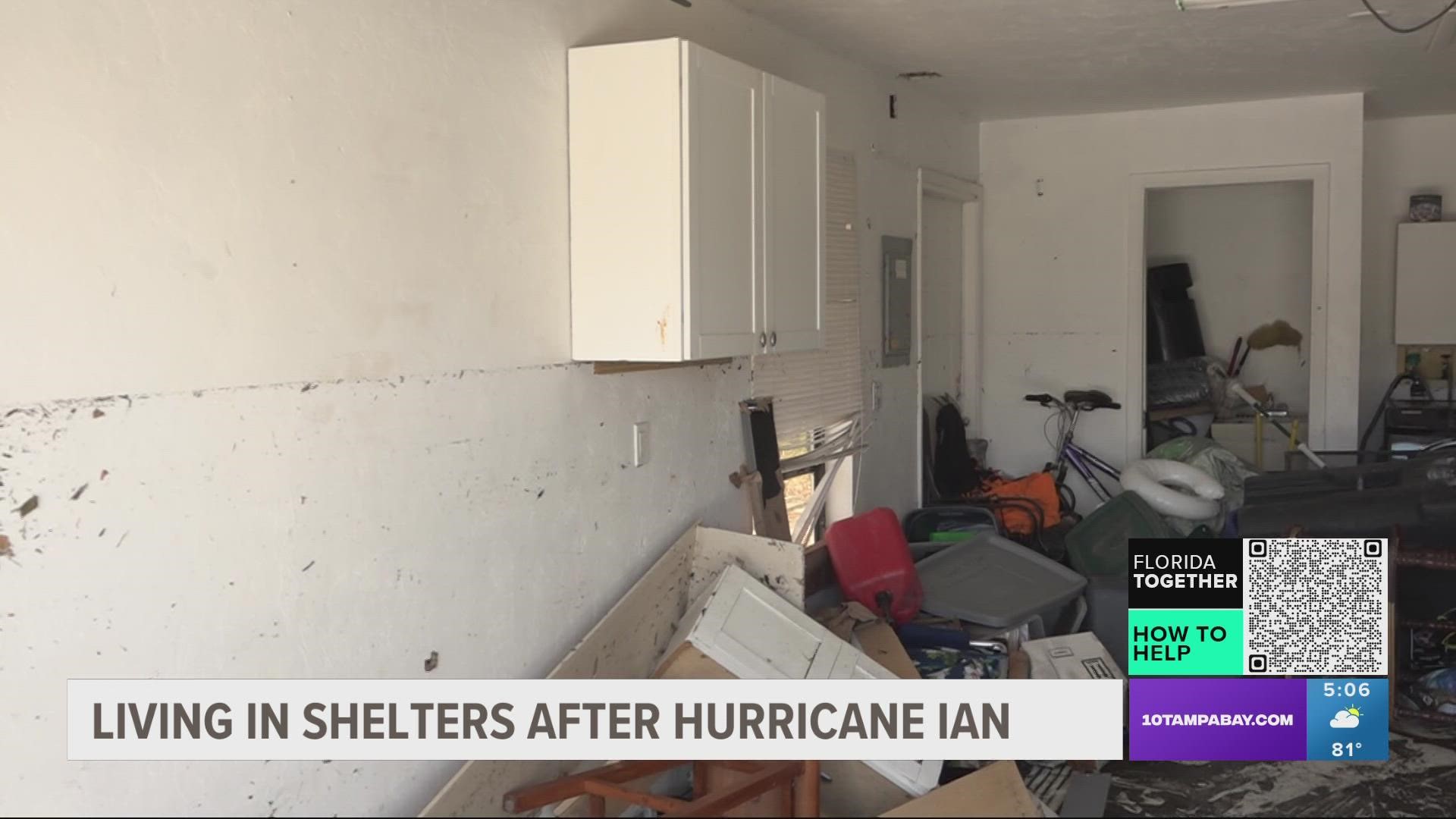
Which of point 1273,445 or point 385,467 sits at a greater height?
point 385,467

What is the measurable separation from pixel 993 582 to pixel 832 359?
107 centimetres

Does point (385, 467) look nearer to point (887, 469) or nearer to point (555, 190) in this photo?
point (555, 190)

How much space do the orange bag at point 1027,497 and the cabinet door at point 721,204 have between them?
110 inches

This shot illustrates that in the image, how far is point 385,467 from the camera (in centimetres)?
245

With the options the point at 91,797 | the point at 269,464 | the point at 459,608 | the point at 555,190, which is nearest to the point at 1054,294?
the point at 555,190

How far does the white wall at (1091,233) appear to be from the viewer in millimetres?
6031

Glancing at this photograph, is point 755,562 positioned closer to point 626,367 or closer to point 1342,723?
point 626,367

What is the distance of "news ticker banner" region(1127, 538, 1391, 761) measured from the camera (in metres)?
3.84

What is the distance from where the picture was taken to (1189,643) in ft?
12.9

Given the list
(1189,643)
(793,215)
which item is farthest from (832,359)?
(1189,643)

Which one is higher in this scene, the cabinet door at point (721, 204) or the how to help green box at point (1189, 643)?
the cabinet door at point (721, 204)

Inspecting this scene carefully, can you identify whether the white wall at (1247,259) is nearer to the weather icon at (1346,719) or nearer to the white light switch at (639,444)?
the weather icon at (1346,719)

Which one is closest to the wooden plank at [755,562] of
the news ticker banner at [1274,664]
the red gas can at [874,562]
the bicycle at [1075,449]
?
the red gas can at [874,562]

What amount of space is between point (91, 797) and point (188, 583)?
0.36m
